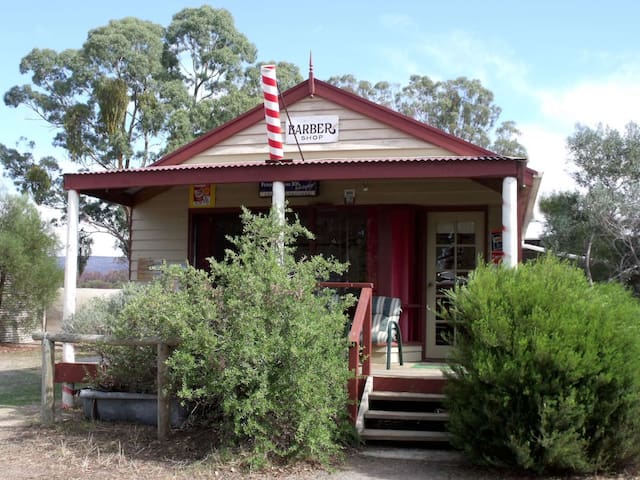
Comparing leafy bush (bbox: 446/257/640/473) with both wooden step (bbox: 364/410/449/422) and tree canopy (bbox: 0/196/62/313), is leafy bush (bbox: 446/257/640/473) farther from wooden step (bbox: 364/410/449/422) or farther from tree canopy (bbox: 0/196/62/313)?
tree canopy (bbox: 0/196/62/313)

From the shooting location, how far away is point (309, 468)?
18.8 ft

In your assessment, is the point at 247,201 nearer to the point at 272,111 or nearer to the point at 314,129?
the point at 314,129

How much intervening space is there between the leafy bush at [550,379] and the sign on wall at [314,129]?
498 centimetres

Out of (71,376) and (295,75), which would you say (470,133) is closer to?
(295,75)

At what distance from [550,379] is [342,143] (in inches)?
218

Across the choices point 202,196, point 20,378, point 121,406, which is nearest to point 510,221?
point 121,406

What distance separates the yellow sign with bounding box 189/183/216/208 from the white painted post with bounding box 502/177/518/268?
4.68 meters

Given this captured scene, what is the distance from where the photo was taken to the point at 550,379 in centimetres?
511

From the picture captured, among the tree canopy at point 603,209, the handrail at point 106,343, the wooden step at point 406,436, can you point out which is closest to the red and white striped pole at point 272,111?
the handrail at point 106,343

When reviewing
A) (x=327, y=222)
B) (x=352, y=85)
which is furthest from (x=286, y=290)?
(x=352, y=85)

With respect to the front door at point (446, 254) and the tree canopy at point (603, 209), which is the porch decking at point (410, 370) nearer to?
the front door at point (446, 254)

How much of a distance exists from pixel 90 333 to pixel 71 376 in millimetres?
602

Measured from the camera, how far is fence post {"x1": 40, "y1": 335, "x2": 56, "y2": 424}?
7145mm

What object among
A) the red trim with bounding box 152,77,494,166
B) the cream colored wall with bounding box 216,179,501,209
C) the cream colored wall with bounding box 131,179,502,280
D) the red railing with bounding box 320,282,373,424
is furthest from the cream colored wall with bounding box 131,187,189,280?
the red railing with bounding box 320,282,373,424
